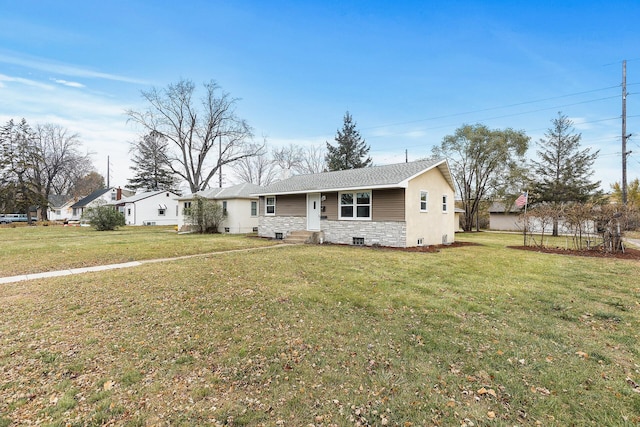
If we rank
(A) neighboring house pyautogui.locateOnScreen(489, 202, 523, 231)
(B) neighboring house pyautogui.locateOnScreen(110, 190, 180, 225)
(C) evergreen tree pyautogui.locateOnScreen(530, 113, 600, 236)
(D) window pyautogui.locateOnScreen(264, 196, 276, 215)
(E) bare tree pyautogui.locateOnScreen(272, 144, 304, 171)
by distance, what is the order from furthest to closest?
(E) bare tree pyautogui.locateOnScreen(272, 144, 304, 171) < (B) neighboring house pyautogui.locateOnScreen(110, 190, 180, 225) < (A) neighboring house pyautogui.locateOnScreen(489, 202, 523, 231) < (C) evergreen tree pyautogui.locateOnScreen(530, 113, 600, 236) < (D) window pyautogui.locateOnScreen(264, 196, 276, 215)

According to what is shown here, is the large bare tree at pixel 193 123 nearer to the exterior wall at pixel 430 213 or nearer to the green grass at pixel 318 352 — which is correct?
the exterior wall at pixel 430 213

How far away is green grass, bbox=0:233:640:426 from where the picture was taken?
272cm

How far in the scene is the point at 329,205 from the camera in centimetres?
1526

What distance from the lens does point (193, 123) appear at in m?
32.4

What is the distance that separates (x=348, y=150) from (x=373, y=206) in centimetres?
2430

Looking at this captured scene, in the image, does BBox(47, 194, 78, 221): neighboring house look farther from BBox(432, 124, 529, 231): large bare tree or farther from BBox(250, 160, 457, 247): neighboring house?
BBox(432, 124, 529, 231): large bare tree

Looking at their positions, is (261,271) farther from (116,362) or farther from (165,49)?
(165,49)

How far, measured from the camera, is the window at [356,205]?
13953mm

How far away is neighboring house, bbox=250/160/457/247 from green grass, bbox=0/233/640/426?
6.29 meters

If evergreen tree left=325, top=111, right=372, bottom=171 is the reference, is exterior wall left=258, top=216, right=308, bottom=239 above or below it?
below

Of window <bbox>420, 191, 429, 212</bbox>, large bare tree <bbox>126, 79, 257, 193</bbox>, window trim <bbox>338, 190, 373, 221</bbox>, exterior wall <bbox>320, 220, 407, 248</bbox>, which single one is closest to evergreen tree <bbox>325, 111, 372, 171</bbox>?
large bare tree <bbox>126, 79, 257, 193</bbox>

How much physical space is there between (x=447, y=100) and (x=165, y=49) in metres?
18.4

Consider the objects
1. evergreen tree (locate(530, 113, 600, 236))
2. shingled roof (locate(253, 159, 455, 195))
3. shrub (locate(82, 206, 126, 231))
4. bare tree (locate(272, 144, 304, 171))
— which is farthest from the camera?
bare tree (locate(272, 144, 304, 171))

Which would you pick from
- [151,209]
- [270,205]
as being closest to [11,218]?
[151,209]
